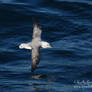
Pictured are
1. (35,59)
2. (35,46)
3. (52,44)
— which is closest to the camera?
(35,59)

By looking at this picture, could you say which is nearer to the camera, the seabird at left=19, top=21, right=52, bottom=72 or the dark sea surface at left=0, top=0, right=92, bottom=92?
the seabird at left=19, top=21, right=52, bottom=72

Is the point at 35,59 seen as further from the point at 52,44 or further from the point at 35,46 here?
the point at 52,44

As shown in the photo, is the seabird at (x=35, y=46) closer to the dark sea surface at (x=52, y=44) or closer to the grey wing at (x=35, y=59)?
the grey wing at (x=35, y=59)

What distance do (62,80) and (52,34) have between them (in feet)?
10.8

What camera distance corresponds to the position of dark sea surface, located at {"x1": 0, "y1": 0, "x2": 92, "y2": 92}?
13234 millimetres

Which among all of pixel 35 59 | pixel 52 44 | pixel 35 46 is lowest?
pixel 35 59

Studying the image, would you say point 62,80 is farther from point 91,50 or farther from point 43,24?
point 43,24

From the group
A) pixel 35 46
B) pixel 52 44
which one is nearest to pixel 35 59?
pixel 35 46

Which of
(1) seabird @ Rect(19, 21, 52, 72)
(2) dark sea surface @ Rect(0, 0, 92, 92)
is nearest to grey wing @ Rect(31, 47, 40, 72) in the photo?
(1) seabird @ Rect(19, 21, 52, 72)

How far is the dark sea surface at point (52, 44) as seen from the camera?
43.4ft

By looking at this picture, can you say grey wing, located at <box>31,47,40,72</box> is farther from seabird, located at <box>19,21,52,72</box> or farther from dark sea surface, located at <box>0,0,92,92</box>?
dark sea surface, located at <box>0,0,92,92</box>

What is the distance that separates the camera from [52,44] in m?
15.5

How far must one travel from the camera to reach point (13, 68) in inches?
554

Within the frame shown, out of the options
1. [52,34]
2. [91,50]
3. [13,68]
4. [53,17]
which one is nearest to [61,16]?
[53,17]
